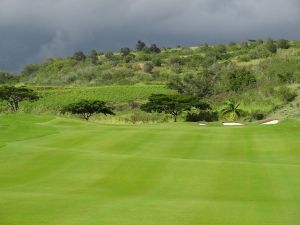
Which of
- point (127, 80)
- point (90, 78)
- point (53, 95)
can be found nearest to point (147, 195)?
point (53, 95)

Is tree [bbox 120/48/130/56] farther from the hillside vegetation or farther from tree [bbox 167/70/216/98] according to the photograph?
tree [bbox 167/70/216/98]

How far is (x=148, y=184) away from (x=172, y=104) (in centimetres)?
3475

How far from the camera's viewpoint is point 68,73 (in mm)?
105438

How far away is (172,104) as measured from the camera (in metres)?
46.7

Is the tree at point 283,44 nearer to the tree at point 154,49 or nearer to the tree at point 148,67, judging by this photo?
the tree at point 148,67

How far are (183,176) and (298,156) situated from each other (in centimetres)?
661

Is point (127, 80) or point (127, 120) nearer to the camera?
point (127, 120)

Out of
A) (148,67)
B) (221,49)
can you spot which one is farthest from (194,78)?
(221,49)

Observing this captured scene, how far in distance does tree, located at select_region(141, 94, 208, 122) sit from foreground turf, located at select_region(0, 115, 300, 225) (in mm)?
24746

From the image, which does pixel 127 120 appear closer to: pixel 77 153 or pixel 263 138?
pixel 263 138

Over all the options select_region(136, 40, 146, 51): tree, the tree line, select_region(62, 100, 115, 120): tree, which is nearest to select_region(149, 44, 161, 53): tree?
select_region(136, 40, 146, 51): tree

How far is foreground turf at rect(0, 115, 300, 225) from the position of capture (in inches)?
348

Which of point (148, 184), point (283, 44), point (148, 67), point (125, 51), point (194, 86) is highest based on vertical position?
point (125, 51)

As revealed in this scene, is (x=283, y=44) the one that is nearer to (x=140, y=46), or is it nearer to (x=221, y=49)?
(x=221, y=49)
